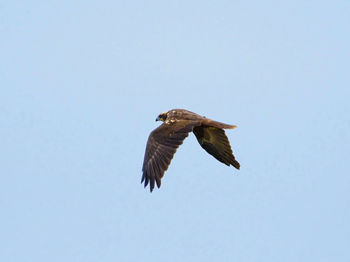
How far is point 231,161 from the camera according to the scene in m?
23.5

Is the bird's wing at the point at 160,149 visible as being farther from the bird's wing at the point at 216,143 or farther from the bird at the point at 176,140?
the bird's wing at the point at 216,143

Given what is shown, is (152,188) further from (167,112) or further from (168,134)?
(167,112)

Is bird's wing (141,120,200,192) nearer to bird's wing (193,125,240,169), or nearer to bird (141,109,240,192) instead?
bird (141,109,240,192)

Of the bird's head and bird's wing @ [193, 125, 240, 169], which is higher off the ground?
the bird's head

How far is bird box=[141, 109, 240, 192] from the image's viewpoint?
21.5 m

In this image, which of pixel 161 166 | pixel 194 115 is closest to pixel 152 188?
pixel 161 166

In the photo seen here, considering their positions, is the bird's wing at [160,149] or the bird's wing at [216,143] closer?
the bird's wing at [160,149]

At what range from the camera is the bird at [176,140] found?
21.5 meters

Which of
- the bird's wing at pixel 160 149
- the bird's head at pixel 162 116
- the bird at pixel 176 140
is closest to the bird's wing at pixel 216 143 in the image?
the bird at pixel 176 140

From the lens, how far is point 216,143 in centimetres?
2347

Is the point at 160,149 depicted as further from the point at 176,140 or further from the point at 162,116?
the point at 162,116

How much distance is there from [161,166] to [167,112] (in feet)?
8.36

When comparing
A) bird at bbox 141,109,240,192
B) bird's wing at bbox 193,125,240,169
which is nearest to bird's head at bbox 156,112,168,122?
bird at bbox 141,109,240,192

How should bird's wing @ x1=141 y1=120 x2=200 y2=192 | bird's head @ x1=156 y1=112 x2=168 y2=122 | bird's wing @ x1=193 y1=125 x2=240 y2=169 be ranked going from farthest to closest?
1. bird's head @ x1=156 y1=112 x2=168 y2=122
2. bird's wing @ x1=193 y1=125 x2=240 y2=169
3. bird's wing @ x1=141 y1=120 x2=200 y2=192
